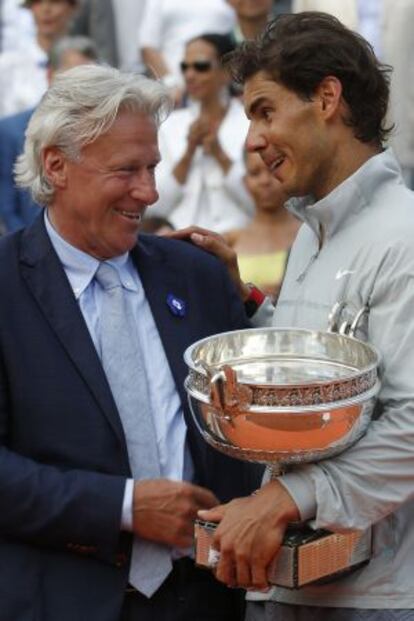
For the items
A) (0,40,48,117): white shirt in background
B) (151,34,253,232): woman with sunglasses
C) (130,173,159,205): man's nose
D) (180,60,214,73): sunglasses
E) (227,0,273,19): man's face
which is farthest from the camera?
(0,40,48,117): white shirt in background

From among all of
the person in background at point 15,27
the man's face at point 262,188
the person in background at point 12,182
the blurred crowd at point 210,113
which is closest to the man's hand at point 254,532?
the blurred crowd at point 210,113

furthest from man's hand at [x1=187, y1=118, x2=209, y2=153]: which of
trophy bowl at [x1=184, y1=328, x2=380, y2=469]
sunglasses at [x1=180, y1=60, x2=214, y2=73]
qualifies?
trophy bowl at [x1=184, y1=328, x2=380, y2=469]

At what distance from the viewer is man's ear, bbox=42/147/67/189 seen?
349cm

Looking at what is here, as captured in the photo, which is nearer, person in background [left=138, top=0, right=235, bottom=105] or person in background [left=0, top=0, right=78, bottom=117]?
person in background [left=138, top=0, right=235, bottom=105]

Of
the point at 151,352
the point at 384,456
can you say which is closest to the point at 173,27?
the point at 151,352

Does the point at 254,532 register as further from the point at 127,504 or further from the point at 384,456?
the point at 127,504

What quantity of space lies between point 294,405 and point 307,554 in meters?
0.34

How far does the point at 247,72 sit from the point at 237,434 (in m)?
0.87

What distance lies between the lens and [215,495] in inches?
138

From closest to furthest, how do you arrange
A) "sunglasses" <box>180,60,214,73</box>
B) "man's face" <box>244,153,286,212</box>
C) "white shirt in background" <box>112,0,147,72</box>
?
"man's face" <box>244,153,286,212</box> → "sunglasses" <box>180,60,214,73</box> → "white shirt in background" <box>112,0,147,72</box>

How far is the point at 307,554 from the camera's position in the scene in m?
2.92

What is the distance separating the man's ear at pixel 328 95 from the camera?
3.13m

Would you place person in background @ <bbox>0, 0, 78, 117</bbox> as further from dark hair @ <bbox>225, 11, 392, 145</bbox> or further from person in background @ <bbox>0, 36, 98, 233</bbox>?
dark hair @ <bbox>225, 11, 392, 145</bbox>

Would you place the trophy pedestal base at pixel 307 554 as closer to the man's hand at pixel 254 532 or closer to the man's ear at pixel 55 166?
the man's hand at pixel 254 532
